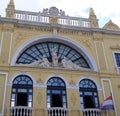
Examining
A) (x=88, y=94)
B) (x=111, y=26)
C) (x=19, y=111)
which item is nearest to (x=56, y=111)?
(x=19, y=111)

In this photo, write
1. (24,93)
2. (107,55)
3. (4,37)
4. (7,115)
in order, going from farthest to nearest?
(107,55)
(4,37)
(24,93)
(7,115)

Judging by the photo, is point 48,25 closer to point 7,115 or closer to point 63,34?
point 63,34

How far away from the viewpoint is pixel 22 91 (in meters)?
14.9

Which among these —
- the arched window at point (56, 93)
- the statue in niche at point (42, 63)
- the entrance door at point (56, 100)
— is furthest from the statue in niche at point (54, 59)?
the entrance door at point (56, 100)

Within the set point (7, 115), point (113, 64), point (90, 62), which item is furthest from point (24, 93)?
point (113, 64)

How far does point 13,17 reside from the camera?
17.8 metres

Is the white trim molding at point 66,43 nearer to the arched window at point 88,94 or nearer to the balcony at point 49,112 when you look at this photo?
the arched window at point 88,94

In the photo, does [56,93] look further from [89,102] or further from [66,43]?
[66,43]

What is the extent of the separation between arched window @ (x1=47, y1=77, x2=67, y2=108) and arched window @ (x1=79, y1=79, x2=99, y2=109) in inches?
50.6

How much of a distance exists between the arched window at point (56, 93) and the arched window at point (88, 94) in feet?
4.22

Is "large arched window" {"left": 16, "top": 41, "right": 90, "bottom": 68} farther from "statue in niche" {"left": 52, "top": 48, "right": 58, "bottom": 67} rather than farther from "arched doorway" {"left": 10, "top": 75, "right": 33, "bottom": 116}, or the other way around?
"arched doorway" {"left": 10, "top": 75, "right": 33, "bottom": 116}

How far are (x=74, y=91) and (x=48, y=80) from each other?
2.01 metres

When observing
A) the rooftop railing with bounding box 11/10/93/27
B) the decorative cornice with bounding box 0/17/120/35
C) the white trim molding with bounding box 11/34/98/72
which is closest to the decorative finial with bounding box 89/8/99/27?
the rooftop railing with bounding box 11/10/93/27

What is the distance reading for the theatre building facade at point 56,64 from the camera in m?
14.8
